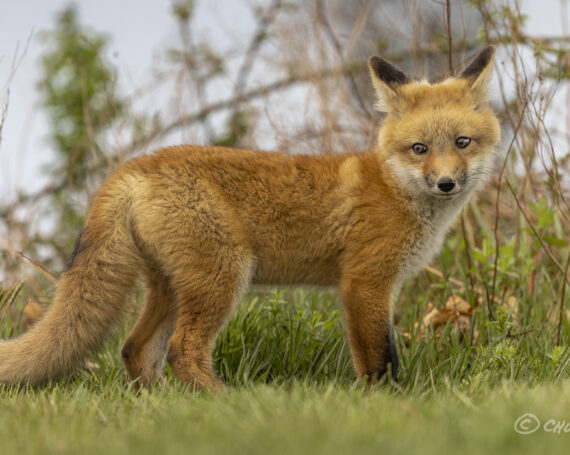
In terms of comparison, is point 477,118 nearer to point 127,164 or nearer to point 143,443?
point 127,164

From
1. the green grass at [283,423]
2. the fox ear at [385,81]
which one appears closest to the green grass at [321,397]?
the green grass at [283,423]

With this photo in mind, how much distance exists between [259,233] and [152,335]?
107 cm

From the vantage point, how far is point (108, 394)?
3.91 meters

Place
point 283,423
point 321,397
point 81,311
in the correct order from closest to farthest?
1. point 283,423
2. point 321,397
3. point 81,311

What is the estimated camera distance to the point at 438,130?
4.33m

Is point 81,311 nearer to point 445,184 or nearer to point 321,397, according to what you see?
point 321,397

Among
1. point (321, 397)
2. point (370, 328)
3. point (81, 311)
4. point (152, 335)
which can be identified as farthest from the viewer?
point (152, 335)

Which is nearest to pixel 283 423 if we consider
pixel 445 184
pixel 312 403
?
pixel 312 403

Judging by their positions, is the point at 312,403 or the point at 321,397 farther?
the point at 321,397

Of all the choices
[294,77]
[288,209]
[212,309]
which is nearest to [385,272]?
[288,209]

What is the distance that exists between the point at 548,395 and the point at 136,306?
11.9 feet

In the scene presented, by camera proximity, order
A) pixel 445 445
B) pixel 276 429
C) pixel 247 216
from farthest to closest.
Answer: pixel 247 216, pixel 276 429, pixel 445 445

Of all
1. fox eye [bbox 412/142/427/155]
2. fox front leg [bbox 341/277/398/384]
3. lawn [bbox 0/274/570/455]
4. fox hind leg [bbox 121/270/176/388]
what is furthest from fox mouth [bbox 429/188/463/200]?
fox hind leg [bbox 121/270/176/388]

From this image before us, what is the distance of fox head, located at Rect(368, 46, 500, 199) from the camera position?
13.9ft
